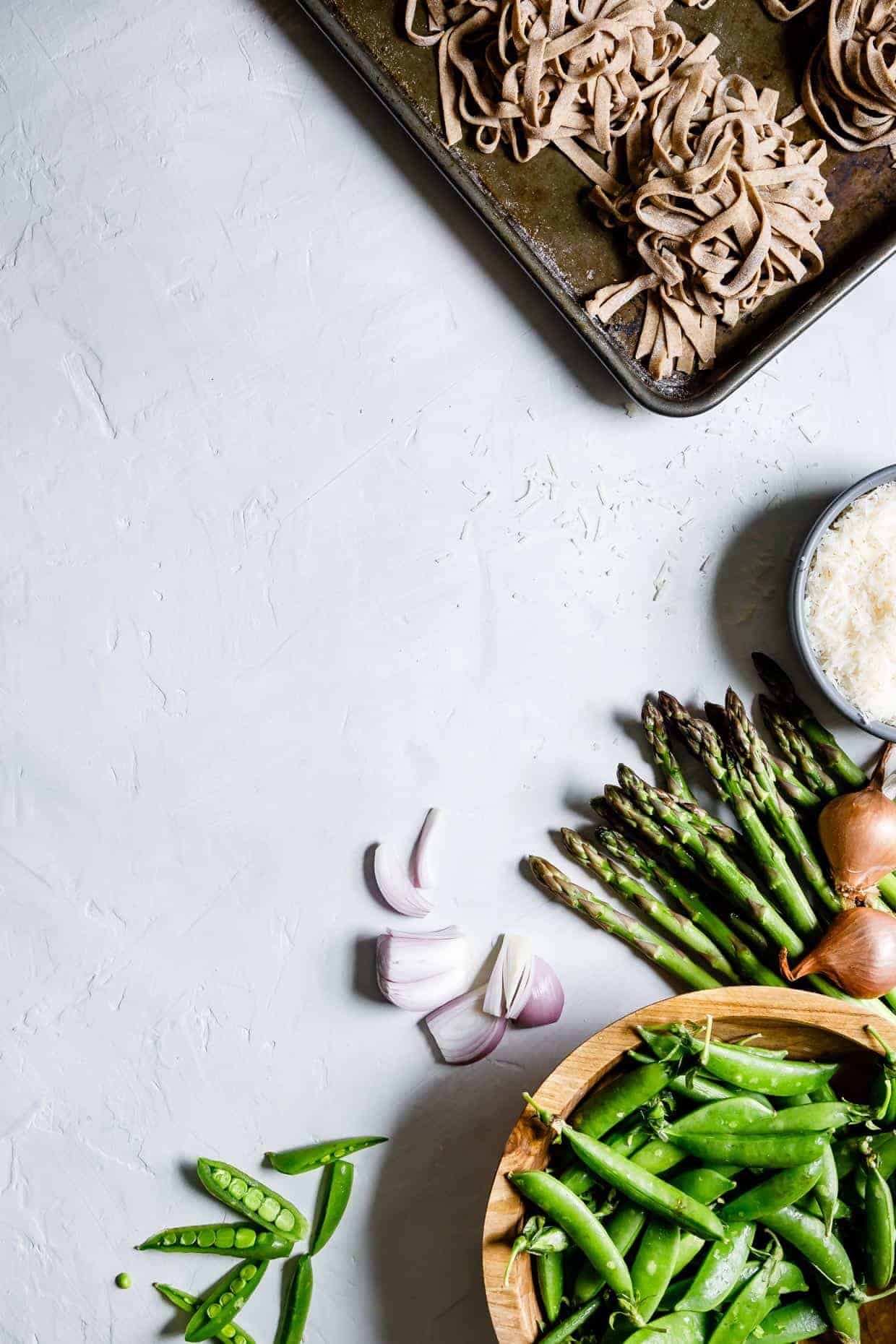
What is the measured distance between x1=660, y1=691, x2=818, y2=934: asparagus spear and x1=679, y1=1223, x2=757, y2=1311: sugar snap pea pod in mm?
438

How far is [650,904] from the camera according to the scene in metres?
1.60

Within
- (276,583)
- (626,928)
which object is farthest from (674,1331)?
(276,583)

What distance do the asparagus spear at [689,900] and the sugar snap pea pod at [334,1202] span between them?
2.07ft

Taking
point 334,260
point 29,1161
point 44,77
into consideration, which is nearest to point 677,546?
point 334,260

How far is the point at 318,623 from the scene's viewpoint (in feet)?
5.46

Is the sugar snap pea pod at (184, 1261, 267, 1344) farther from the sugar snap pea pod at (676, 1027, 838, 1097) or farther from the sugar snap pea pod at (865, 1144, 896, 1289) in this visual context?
the sugar snap pea pod at (865, 1144, 896, 1289)

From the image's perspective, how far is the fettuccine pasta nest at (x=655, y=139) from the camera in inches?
59.4

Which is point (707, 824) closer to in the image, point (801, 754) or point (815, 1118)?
point (801, 754)

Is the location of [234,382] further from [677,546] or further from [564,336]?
[677,546]

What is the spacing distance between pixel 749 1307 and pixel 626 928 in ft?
1.69

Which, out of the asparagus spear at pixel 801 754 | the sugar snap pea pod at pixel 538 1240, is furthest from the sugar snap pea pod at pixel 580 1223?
the asparagus spear at pixel 801 754

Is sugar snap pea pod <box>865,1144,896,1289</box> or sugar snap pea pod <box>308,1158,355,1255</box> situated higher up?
sugar snap pea pod <box>308,1158,355,1255</box>

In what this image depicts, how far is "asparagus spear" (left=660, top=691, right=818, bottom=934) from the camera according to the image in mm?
1581

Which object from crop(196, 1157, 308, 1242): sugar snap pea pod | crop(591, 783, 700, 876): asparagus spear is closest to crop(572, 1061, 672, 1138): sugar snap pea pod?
crop(591, 783, 700, 876): asparagus spear
